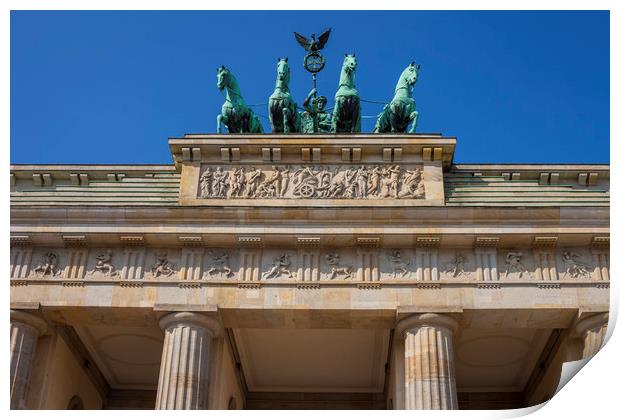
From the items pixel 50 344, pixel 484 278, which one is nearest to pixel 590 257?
pixel 484 278

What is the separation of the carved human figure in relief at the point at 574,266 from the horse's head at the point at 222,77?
10.5 m

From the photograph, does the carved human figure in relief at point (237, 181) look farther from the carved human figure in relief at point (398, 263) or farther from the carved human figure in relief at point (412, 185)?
the carved human figure in relief at point (398, 263)

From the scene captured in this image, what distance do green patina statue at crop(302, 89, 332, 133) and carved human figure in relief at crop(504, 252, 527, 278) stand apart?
810 centimetres

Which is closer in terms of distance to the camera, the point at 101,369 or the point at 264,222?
the point at 264,222

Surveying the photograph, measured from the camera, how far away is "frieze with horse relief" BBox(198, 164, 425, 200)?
70.1ft

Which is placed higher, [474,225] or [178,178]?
[178,178]

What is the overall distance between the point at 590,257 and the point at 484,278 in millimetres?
2694

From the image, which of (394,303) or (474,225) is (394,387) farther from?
(474,225)

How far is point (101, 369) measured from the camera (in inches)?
989

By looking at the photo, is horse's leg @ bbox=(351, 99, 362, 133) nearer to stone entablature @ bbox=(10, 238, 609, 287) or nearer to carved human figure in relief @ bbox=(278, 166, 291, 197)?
carved human figure in relief @ bbox=(278, 166, 291, 197)

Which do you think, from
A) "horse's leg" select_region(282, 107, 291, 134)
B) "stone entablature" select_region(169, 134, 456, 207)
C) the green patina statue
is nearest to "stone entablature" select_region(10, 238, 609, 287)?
"stone entablature" select_region(169, 134, 456, 207)

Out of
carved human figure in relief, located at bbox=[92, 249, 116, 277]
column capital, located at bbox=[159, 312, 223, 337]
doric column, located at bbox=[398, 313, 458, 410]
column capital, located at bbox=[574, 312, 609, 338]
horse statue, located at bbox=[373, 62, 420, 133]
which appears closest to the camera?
doric column, located at bbox=[398, 313, 458, 410]

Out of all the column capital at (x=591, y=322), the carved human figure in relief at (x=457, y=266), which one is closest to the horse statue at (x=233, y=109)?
the carved human figure in relief at (x=457, y=266)

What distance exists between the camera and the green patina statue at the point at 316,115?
26.3 metres
